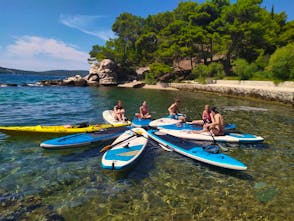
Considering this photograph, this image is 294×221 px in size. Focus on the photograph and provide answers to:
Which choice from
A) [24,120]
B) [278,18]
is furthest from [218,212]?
[278,18]

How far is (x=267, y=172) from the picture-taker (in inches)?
324

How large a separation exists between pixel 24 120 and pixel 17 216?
41.0 feet

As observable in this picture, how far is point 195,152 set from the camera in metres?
9.19

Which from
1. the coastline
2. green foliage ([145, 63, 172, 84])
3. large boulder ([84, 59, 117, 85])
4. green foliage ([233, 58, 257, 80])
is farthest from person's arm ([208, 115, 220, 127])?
large boulder ([84, 59, 117, 85])

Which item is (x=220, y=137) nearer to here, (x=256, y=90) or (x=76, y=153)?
(x=76, y=153)

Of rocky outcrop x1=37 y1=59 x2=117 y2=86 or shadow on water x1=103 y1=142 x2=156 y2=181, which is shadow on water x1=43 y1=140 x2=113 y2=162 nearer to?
shadow on water x1=103 y1=142 x2=156 y2=181

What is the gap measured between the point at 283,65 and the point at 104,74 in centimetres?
4553

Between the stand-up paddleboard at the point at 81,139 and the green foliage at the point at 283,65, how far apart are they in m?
27.3

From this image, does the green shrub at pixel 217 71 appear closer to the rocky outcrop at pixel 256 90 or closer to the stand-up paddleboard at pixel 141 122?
the rocky outcrop at pixel 256 90

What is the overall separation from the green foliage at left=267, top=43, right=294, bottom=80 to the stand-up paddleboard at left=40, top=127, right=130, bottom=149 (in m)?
27.3

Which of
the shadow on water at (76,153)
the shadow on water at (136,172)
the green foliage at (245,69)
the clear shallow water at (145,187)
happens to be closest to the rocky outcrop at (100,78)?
the green foliage at (245,69)

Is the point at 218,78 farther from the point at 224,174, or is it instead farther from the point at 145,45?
the point at 224,174

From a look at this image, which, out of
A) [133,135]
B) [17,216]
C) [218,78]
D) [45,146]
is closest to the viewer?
[17,216]

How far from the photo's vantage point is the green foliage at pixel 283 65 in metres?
29.1
